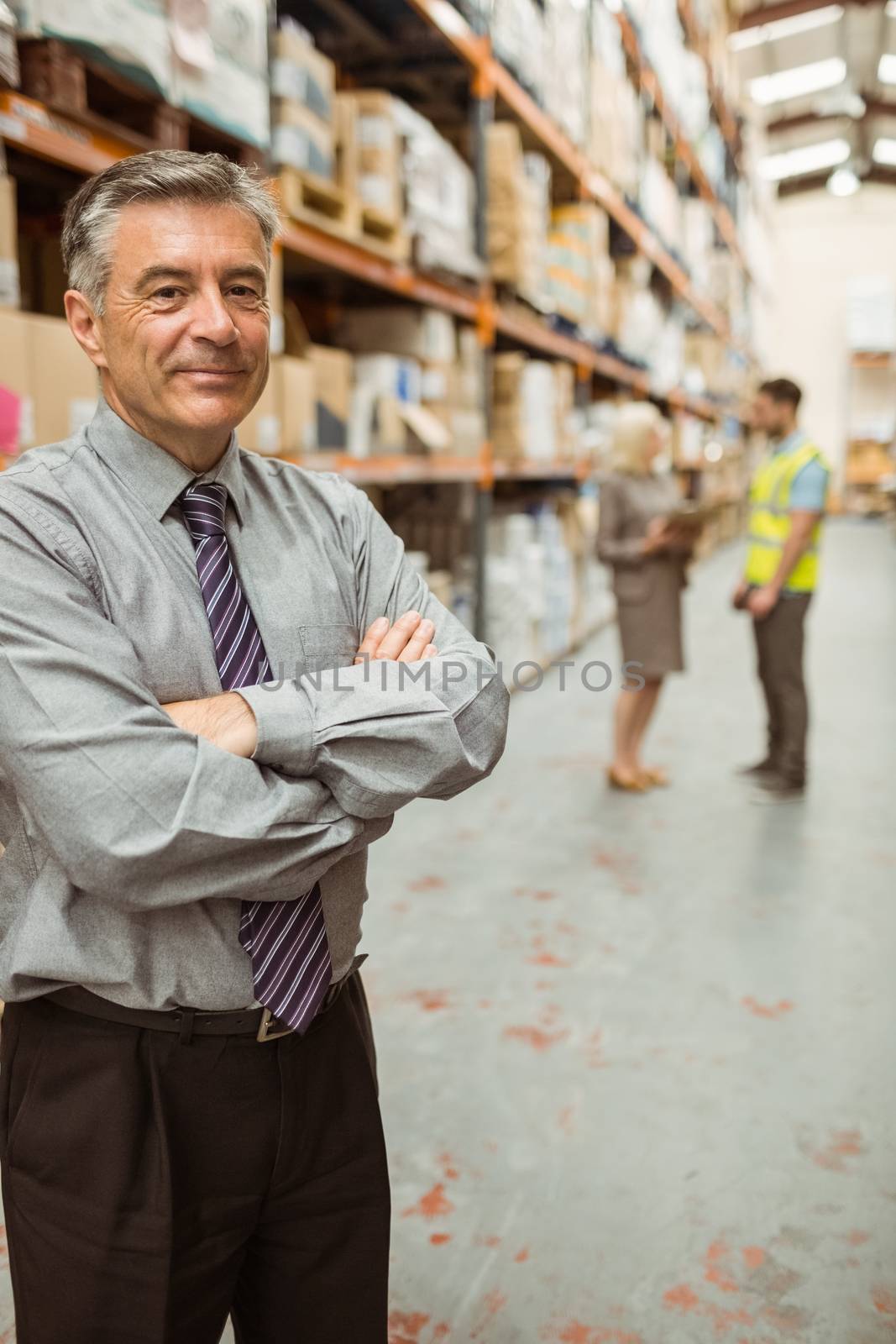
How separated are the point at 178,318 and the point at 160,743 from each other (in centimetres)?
47

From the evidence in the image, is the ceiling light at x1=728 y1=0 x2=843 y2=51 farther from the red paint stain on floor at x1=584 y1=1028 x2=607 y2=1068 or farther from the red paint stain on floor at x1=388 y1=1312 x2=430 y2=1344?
the red paint stain on floor at x1=388 y1=1312 x2=430 y2=1344

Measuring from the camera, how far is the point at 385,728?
1.19 m

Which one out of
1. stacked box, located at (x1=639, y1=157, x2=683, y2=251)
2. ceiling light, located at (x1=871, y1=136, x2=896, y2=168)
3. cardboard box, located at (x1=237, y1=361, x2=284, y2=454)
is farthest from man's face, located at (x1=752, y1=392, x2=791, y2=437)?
ceiling light, located at (x1=871, y1=136, x2=896, y2=168)

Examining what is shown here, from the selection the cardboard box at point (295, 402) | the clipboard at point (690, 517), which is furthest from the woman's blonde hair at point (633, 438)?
the cardboard box at point (295, 402)

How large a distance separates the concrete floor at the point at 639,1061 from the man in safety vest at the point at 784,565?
0.29 meters

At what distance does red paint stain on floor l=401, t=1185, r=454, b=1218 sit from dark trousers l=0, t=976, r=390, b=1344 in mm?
767

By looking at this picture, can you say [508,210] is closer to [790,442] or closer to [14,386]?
[790,442]

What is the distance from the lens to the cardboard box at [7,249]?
2.18 meters

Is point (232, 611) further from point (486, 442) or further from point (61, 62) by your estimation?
point (486, 442)

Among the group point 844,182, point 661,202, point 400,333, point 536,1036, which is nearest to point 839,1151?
point 536,1036

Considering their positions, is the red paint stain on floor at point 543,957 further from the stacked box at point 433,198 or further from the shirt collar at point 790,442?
the stacked box at point 433,198

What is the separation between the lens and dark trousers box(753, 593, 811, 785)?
4426 millimetres

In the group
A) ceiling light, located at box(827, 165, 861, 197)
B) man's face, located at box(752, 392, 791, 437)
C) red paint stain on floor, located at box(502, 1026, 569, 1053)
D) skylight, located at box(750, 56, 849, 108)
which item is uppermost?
skylight, located at box(750, 56, 849, 108)

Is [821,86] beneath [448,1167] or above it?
above
